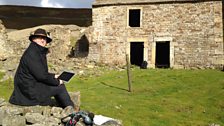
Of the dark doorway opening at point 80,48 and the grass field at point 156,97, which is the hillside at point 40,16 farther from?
the grass field at point 156,97

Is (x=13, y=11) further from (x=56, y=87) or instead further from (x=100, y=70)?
(x=56, y=87)

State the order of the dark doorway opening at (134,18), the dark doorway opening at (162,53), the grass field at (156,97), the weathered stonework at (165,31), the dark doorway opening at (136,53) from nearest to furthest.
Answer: the grass field at (156,97)
the weathered stonework at (165,31)
the dark doorway opening at (134,18)
the dark doorway opening at (162,53)
the dark doorway opening at (136,53)

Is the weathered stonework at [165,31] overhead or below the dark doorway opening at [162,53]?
overhead

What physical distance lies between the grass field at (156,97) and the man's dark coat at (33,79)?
143 inches

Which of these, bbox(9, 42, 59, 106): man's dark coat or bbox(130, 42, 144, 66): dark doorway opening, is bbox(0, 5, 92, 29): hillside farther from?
bbox(9, 42, 59, 106): man's dark coat

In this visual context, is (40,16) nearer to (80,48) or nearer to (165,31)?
(80,48)

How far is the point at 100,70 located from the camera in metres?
25.0

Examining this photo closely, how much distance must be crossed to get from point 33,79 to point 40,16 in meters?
41.1

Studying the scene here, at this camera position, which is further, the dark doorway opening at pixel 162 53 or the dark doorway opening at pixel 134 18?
the dark doorway opening at pixel 162 53

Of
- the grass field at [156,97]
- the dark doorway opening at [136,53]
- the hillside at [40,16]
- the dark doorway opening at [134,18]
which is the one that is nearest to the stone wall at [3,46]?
the grass field at [156,97]

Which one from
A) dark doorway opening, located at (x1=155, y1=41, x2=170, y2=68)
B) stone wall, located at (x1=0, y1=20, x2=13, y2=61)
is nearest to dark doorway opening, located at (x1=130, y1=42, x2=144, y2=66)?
dark doorway opening, located at (x1=155, y1=41, x2=170, y2=68)

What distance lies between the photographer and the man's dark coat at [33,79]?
26.1 ft

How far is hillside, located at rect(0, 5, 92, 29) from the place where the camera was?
46266mm

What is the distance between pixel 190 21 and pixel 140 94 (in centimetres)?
1200
